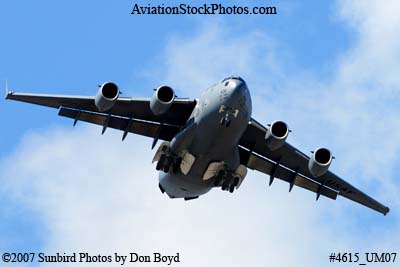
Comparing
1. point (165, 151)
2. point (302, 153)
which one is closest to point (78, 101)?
point (165, 151)

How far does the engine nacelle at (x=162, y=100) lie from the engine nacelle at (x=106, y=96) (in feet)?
3.81

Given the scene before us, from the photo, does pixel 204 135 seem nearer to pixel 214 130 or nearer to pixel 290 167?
pixel 214 130

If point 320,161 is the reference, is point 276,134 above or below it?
above

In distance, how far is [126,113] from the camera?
3092 cm

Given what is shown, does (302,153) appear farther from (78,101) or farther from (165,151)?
(78,101)

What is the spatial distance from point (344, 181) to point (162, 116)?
736 cm

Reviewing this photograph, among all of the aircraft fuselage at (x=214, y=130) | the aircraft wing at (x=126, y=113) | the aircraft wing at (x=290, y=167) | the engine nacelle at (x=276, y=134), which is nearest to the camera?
the aircraft fuselage at (x=214, y=130)

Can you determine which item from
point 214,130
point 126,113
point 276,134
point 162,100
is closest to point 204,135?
point 214,130

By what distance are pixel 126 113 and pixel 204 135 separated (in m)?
3.80

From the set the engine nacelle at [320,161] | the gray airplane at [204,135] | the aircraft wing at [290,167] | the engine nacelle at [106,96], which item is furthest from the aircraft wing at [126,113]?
the engine nacelle at [320,161]

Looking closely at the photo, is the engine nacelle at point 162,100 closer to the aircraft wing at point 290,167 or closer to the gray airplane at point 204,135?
the gray airplane at point 204,135

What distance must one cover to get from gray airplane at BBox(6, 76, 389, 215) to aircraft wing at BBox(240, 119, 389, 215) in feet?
0.11

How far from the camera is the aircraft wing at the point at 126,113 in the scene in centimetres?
3014

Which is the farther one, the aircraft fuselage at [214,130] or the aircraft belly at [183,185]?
the aircraft belly at [183,185]
